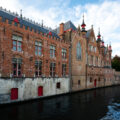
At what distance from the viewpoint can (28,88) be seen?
59.2 ft

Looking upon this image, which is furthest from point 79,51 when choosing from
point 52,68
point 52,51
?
point 52,68

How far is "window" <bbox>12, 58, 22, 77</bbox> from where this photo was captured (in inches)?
673

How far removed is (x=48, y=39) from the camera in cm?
2250

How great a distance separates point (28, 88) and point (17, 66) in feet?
13.6

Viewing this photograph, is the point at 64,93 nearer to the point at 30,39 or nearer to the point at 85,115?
the point at 85,115

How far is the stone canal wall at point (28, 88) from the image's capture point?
15.4 meters

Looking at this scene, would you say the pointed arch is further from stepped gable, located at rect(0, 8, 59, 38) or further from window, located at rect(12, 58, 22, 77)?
window, located at rect(12, 58, 22, 77)

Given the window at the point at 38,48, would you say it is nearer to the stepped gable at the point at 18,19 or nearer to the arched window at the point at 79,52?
the stepped gable at the point at 18,19

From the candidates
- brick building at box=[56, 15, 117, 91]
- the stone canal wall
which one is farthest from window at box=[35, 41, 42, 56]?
brick building at box=[56, 15, 117, 91]

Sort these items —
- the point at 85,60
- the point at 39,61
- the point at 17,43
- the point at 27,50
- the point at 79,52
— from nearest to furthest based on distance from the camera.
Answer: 1. the point at 17,43
2. the point at 27,50
3. the point at 39,61
4. the point at 79,52
5. the point at 85,60

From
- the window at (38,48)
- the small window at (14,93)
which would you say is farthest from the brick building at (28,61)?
the small window at (14,93)

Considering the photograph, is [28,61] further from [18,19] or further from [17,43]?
[18,19]

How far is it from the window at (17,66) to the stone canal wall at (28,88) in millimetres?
923

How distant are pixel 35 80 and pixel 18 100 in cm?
423
